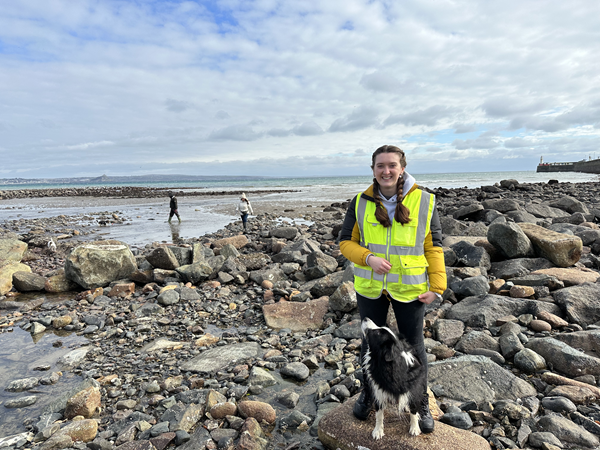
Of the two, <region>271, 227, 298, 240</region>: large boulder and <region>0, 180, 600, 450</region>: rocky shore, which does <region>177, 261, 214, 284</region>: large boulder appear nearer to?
<region>0, 180, 600, 450</region>: rocky shore

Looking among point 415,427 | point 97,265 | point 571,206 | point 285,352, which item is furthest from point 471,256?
point 571,206

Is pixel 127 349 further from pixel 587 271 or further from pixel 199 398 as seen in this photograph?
pixel 587 271

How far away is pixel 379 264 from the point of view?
8.80 ft

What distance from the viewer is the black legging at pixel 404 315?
111 inches

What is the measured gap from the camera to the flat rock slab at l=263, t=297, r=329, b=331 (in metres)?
5.96

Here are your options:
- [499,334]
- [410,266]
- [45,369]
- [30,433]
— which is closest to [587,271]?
[499,334]

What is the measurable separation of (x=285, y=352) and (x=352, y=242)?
290cm

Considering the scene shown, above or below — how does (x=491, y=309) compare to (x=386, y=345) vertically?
below

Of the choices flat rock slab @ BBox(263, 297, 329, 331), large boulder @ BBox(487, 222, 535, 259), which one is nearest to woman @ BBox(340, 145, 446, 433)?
flat rock slab @ BBox(263, 297, 329, 331)

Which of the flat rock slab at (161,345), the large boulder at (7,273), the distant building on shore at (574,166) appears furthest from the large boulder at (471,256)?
the distant building on shore at (574,166)

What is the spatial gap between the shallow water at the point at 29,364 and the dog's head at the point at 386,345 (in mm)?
3920

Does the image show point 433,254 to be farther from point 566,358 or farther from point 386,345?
point 566,358

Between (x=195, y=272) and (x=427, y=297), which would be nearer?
(x=427, y=297)

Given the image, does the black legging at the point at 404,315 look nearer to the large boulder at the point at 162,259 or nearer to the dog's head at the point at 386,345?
the dog's head at the point at 386,345
